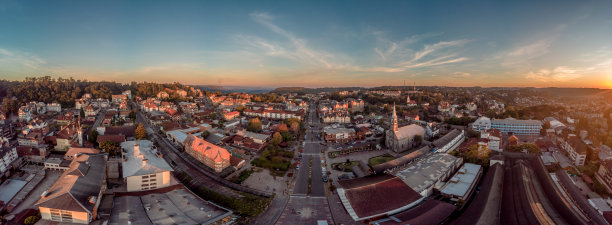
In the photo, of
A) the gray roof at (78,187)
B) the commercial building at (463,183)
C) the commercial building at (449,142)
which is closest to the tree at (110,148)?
the gray roof at (78,187)


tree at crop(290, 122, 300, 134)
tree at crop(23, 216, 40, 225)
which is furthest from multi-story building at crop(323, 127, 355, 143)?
tree at crop(23, 216, 40, 225)

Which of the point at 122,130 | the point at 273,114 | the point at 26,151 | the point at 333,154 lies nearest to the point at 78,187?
the point at 26,151

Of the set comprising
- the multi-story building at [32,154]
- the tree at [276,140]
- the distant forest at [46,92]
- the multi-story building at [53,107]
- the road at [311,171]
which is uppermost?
the distant forest at [46,92]

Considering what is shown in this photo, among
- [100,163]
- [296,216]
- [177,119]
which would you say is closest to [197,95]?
[177,119]

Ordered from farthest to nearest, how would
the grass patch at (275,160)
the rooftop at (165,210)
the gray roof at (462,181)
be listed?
the grass patch at (275,160), the gray roof at (462,181), the rooftop at (165,210)

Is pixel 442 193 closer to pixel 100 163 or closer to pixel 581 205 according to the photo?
pixel 581 205

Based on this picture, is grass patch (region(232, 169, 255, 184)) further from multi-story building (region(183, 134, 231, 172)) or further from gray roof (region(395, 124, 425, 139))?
gray roof (region(395, 124, 425, 139))

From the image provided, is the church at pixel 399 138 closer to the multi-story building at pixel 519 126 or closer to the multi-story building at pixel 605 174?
the multi-story building at pixel 605 174
